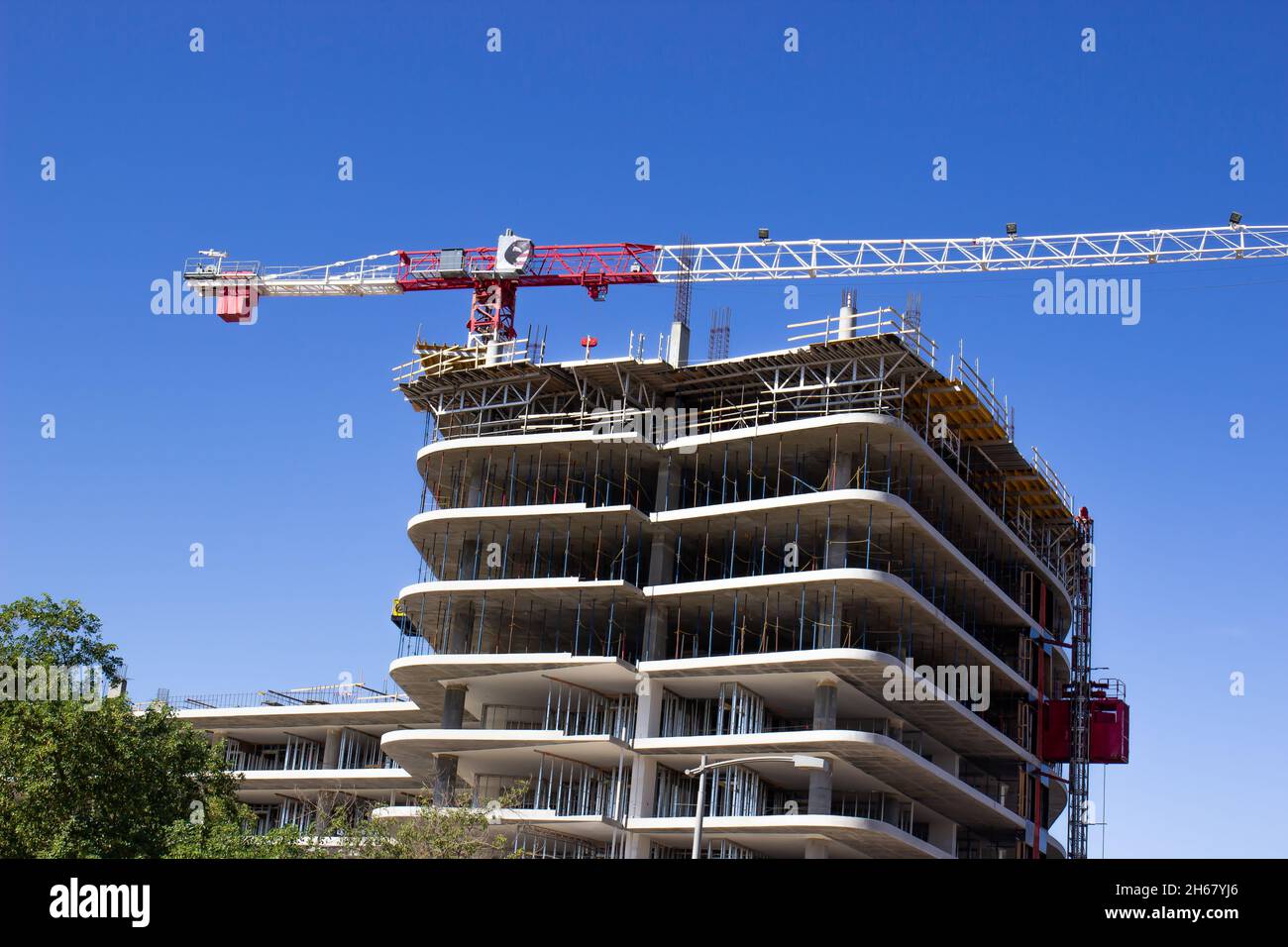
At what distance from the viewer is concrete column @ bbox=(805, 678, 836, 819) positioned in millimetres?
63656

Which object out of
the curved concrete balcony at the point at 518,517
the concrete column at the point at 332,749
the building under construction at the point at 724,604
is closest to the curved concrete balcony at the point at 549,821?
the building under construction at the point at 724,604

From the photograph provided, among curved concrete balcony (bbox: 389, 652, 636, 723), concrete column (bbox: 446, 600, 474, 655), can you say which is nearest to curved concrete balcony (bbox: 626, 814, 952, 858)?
curved concrete balcony (bbox: 389, 652, 636, 723)

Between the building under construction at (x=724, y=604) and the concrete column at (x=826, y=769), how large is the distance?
0.53 feet

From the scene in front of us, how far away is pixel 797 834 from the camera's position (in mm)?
63688

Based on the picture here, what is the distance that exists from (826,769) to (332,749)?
1540 inches

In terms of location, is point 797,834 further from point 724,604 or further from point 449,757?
point 449,757

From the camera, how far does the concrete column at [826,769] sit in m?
63.7

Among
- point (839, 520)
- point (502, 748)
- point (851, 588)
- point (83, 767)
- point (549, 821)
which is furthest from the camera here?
point (502, 748)

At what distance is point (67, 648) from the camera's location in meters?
53.1


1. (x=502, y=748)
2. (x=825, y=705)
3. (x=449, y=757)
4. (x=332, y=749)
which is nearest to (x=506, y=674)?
(x=502, y=748)

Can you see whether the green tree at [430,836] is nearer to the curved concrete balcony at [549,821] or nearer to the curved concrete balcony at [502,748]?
the curved concrete balcony at [549,821]
